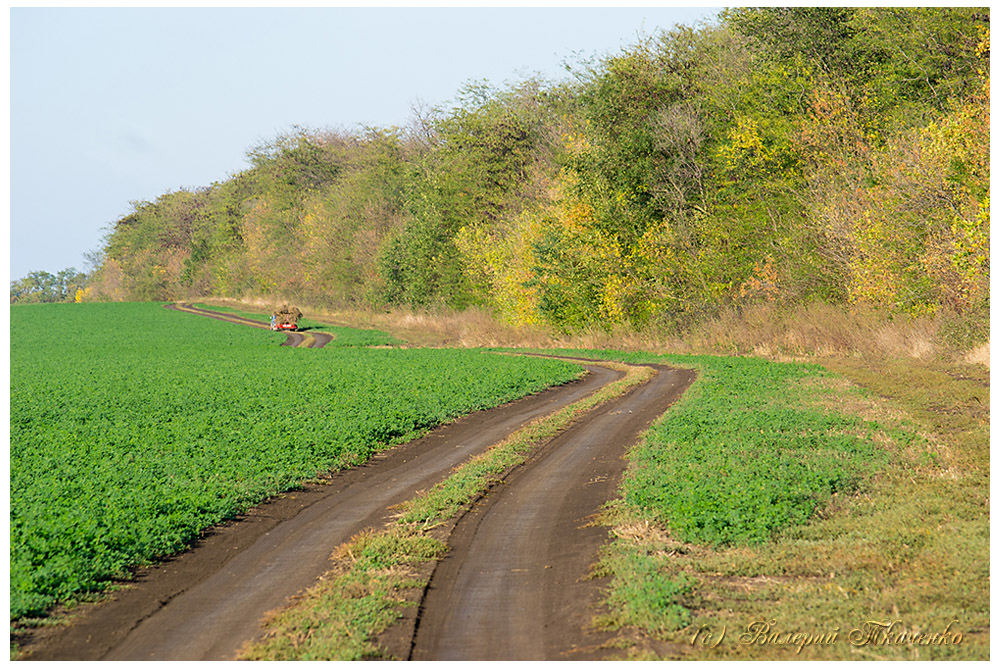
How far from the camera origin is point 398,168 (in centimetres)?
7156

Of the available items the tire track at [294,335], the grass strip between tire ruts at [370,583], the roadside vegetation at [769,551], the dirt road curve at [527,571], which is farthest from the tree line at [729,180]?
the grass strip between tire ruts at [370,583]

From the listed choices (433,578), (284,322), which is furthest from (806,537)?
(284,322)

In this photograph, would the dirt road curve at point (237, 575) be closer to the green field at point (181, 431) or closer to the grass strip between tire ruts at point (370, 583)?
the grass strip between tire ruts at point (370, 583)

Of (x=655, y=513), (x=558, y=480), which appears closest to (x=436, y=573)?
(x=655, y=513)

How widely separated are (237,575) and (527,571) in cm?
314

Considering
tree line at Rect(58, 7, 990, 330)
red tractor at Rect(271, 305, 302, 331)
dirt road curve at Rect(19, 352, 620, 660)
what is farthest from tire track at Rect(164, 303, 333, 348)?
dirt road curve at Rect(19, 352, 620, 660)

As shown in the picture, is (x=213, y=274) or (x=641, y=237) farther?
(x=213, y=274)

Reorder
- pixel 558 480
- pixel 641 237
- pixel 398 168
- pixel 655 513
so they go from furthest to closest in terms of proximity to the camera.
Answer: pixel 398 168 → pixel 641 237 → pixel 558 480 → pixel 655 513

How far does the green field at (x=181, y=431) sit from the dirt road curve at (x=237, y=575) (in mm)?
428

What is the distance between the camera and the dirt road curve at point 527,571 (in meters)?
6.76

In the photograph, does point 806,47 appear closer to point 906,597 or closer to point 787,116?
point 787,116

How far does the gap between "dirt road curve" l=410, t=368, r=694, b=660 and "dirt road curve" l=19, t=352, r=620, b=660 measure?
145 centimetres

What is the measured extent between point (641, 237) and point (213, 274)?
285ft

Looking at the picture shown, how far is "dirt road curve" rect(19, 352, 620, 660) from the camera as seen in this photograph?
709cm
